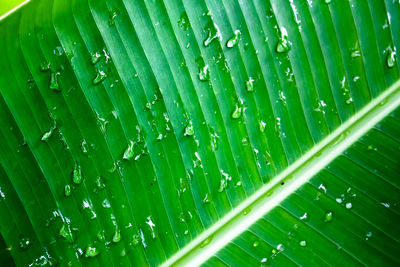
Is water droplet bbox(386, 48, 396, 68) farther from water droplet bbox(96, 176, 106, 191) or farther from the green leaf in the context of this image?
water droplet bbox(96, 176, 106, 191)

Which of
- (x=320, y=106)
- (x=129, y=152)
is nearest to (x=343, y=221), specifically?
(x=320, y=106)

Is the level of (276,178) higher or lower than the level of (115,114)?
lower

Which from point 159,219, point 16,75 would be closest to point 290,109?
point 159,219

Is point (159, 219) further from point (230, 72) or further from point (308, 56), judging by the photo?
point (308, 56)

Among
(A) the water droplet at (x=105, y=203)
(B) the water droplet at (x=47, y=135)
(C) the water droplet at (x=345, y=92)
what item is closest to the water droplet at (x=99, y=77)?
(B) the water droplet at (x=47, y=135)

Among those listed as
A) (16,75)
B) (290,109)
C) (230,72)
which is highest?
(16,75)
